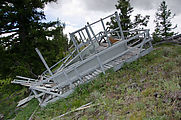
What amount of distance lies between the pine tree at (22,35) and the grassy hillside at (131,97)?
4.32m

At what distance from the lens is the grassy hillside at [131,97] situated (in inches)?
117

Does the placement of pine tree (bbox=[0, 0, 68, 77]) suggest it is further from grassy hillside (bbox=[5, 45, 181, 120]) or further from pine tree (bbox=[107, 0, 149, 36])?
pine tree (bbox=[107, 0, 149, 36])

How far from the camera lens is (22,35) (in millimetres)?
8281

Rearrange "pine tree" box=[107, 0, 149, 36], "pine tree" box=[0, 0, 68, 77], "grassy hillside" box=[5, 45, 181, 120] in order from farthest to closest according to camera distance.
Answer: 1. "pine tree" box=[107, 0, 149, 36]
2. "pine tree" box=[0, 0, 68, 77]
3. "grassy hillside" box=[5, 45, 181, 120]

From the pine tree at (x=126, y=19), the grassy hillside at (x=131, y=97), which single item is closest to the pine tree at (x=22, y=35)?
the grassy hillside at (x=131, y=97)

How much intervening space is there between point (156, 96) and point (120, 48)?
469 cm

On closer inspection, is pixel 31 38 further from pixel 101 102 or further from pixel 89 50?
pixel 101 102

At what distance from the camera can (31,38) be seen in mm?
8531

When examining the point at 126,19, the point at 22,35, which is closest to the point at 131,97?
the point at 22,35

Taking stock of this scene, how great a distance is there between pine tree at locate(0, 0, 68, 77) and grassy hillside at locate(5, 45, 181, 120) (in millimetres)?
4325

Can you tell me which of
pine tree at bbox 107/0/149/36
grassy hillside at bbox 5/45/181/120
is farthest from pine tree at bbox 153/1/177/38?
grassy hillside at bbox 5/45/181/120

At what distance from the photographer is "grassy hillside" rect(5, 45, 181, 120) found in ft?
9.75

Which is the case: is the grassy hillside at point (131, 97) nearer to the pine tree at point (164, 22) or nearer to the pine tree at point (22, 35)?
the pine tree at point (22, 35)

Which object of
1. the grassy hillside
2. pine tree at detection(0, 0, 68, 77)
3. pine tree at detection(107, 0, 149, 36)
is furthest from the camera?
pine tree at detection(107, 0, 149, 36)
